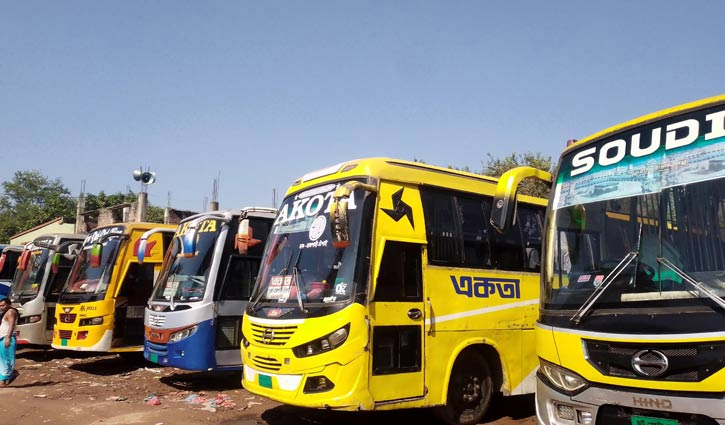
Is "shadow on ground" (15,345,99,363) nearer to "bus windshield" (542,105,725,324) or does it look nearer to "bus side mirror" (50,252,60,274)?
"bus side mirror" (50,252,60,274)

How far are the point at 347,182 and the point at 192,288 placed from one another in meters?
4.51

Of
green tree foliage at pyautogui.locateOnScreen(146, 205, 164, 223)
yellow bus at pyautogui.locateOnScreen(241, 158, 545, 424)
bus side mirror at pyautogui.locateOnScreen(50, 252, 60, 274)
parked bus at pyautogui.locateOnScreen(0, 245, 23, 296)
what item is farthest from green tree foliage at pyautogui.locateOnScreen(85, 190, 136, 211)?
yellow bus at pyautogui.locateOnScreen(241, 158, 545, 424)

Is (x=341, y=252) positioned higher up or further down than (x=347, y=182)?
further down

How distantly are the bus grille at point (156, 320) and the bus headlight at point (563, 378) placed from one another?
23.3 feet

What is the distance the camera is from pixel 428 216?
7.20 metres

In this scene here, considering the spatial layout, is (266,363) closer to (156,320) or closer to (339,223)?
(339,223)

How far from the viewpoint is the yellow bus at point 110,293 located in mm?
11805

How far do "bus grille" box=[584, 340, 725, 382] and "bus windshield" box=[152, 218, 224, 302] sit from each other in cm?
719

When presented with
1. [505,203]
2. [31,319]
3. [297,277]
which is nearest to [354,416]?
[297,277]

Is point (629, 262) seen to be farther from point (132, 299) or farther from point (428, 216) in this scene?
point (132, 299)

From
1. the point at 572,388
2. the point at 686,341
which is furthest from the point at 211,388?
the point at 686,341

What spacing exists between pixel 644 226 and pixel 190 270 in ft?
25.7

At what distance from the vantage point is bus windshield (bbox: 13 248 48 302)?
14195 millimetres

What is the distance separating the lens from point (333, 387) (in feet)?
20.1
